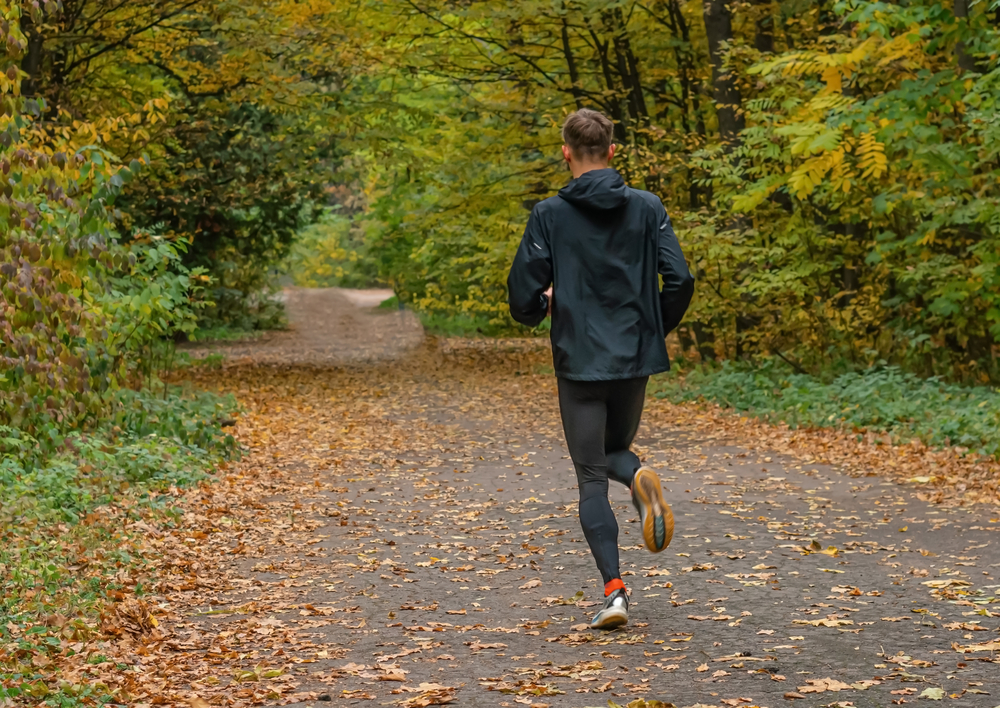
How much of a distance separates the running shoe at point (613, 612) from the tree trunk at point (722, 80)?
12139 mm

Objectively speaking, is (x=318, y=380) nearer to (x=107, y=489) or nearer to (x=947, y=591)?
(x=107, y=489)

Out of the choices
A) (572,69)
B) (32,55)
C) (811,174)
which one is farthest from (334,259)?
(811,174)

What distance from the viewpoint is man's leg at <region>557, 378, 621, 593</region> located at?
200 inches

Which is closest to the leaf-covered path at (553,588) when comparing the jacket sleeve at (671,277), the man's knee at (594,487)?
the man's knee at (594,487)

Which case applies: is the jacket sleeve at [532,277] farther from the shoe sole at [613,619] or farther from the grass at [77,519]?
the grass at [77,519]

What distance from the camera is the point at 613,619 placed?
500cm

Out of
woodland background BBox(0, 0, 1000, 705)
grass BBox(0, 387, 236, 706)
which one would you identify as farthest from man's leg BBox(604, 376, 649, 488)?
woodland background BBox(0, 0, 1000, 705)

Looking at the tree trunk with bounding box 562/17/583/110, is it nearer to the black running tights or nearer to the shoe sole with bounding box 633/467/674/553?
the black running tights

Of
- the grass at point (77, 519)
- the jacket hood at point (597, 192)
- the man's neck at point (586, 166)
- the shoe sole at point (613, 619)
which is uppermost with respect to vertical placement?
the man's neck at point (586, 166)

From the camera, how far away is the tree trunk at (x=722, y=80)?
16266 mm

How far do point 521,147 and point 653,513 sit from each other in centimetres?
1627

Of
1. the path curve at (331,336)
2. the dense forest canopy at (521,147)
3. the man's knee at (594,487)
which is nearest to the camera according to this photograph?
the man's knee at (594,487)

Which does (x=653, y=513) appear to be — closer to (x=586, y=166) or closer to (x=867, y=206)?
(x=586, y=166)

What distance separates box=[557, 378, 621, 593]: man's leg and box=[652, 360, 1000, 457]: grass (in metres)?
5.57
